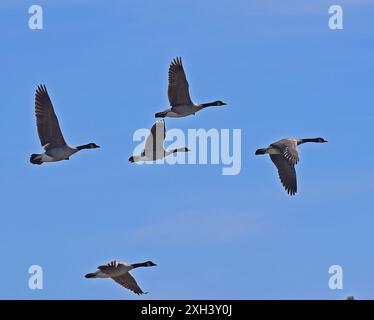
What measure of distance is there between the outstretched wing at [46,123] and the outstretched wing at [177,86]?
278 centimetres

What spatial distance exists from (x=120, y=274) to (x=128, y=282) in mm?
411

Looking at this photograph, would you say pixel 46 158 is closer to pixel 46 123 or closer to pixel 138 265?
pixel 46 123

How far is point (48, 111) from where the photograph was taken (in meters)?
24.9

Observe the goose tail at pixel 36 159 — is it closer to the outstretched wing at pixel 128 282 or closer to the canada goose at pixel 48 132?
the canada goose at pixel 48 132

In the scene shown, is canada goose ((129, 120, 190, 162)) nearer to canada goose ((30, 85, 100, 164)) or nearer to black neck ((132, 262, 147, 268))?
canada goose ((30, 85, 100, 164))

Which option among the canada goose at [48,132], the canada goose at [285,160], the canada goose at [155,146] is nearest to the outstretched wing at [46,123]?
the canada goose at [48,132]

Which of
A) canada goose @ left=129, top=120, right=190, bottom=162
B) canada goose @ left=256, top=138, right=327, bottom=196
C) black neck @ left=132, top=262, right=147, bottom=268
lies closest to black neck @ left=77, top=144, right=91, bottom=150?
canada goose @ left=129, top=120, right=190, bottom=162

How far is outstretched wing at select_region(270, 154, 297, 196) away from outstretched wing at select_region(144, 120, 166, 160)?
240cm

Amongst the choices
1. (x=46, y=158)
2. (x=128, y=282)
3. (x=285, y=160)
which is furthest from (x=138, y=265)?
(x=285, y=160)

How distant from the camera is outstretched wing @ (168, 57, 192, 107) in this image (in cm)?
2591

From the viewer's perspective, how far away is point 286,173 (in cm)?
2423

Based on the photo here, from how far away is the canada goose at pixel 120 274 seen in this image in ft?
75.3
